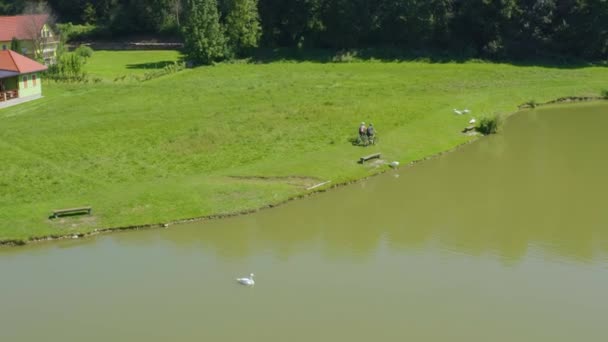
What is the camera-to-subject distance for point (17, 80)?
5138cm

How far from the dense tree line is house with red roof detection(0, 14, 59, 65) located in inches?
593

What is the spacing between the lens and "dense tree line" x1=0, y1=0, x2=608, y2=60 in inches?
2594

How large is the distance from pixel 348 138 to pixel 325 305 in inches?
778

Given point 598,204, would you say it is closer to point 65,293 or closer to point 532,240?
point 532,240

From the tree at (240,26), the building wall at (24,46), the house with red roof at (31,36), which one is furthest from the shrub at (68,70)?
the tree at (240,26)

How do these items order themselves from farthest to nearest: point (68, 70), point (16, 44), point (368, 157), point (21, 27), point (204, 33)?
1. point (21, 27)
2. point (16, 44)
3. point (204, 33)
4. point (68, 70)
5. point (368, 157)

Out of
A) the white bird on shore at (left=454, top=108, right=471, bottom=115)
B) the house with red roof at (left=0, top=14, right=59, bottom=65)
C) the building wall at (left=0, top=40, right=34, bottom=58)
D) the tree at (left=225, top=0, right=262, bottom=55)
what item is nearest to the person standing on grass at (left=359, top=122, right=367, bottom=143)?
the white bird on shore at (left=454, top=108, right=471, bottom=115)

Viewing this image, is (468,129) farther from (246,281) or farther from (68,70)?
(68,70)

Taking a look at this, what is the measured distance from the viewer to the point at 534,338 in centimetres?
2020

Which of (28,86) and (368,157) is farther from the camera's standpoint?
(28,86)

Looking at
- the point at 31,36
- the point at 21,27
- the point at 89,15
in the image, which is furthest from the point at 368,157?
the point at 89,15

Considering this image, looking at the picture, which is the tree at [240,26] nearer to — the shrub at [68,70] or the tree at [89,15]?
the shrub at [68,70]

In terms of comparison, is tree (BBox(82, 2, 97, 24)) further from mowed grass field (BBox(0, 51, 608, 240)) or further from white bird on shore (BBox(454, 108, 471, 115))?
white bird on shore (BBox(454, 108, 471, 115))

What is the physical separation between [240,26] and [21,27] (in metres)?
23.4
